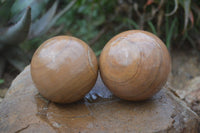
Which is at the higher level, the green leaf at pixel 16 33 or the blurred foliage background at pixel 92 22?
the green leaf at pixel 16 33

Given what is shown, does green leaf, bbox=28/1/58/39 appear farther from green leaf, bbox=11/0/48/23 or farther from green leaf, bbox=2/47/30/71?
green leaf, bbox=2/47/30/71

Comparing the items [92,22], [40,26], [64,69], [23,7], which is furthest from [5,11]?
[92,22]

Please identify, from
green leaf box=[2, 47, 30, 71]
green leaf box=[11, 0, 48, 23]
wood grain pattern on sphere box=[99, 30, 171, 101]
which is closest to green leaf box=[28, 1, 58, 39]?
green leaf box=[11, 0, 48, 23]

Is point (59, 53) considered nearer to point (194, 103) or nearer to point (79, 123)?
point (79, 123)

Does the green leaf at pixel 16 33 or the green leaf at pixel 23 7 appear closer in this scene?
the green leaf at pixel 16 33

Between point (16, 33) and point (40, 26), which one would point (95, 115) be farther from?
point (40, 26)

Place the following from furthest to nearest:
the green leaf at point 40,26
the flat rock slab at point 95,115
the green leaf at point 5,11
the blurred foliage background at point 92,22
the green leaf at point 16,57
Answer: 1. the green leaf at point 40,26
2. the green leaf at point 16,57
3. the blurred foliage background at point 92,22
4. the green leaf at point 5,11
5. the flat rock slab at point 95,115

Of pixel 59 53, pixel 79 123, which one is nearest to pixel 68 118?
pixel 79 123

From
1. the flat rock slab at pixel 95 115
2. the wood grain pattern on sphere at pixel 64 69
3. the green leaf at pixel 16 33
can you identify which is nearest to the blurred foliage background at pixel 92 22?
the green leaf at pixel 16 33

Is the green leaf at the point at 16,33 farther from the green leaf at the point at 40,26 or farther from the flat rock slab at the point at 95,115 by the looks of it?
the flat rock slab at the point at 95,115
